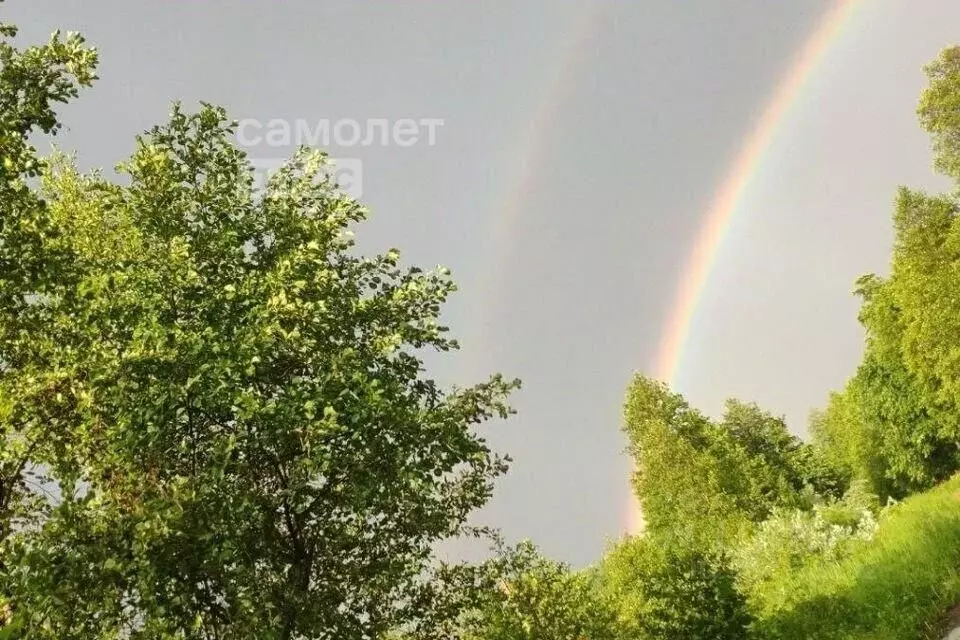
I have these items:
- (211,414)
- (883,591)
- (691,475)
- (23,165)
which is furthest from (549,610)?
(691,475)

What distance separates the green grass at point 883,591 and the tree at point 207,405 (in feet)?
44.9

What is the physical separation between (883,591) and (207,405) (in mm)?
20785

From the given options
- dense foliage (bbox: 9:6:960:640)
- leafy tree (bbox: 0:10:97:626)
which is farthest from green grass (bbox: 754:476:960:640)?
leafy tree (bbox: 0:10:97:626)

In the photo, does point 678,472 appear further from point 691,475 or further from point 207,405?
point 207,405

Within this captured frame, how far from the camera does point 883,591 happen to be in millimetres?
19734

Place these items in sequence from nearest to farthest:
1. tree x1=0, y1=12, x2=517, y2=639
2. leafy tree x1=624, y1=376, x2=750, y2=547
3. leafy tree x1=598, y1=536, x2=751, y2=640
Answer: tree x1=0, y1=12, x2=517, y2=639
leafy tree x1=598, y1=536, x2=751, y2=640
leafy tree x1=624, y1=376, x2=750, y2=547

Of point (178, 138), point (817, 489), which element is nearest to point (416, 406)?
point (178, 138)

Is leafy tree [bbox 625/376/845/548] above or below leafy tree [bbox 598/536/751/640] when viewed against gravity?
above

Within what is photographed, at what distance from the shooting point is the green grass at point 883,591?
17.2 meters

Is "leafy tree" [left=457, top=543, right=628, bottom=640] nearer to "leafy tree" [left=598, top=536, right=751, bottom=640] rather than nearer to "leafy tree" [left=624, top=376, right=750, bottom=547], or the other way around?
"leafy tree" [left=598, top=536, right=751, bottom=640]

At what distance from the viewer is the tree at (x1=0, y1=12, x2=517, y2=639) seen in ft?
26.8

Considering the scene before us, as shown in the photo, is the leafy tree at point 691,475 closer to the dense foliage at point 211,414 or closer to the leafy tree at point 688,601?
the leafy tree at point 688,601

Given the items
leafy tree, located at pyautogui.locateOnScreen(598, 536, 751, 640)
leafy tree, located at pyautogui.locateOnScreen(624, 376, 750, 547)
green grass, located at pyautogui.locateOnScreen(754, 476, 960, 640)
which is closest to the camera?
green grass, located at pyautogui.locateOnScreen(754, 476, 960, 640)

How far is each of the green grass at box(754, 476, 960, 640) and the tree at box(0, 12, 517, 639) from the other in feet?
44.9
